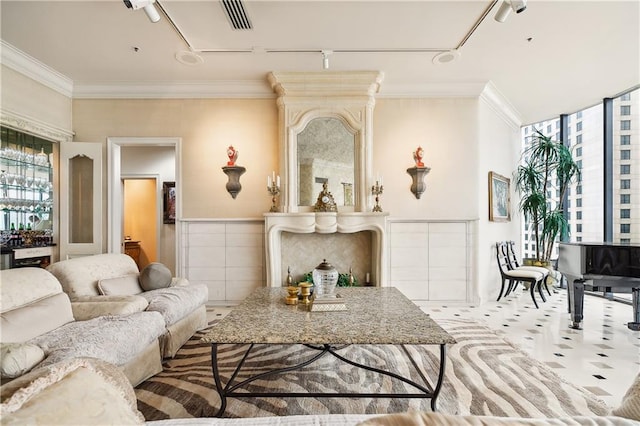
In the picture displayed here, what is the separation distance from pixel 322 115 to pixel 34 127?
3437 mm

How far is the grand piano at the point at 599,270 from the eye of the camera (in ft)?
9.99

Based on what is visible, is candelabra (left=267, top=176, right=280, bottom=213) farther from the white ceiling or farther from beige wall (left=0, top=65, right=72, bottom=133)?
beige wall (left=0, top=65, right=72, bottom=133)

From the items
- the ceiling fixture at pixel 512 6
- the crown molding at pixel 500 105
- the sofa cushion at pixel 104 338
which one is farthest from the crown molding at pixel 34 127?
the crown molding at pixel 500 105

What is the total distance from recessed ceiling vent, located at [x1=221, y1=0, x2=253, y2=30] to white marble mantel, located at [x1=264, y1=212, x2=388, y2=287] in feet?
6.88

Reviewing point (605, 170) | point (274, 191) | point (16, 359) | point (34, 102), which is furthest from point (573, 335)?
point (34, 102)

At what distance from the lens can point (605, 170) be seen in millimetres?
4949

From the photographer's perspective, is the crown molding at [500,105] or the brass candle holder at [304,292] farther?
the crown molding at [500,105]

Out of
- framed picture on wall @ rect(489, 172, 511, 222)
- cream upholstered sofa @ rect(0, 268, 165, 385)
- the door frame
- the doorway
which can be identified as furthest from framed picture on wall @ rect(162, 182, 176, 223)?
framed picture on wall @ rect(489, 172, 511, 222)

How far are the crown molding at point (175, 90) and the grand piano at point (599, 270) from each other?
4010mm

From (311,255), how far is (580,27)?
377 centimetres

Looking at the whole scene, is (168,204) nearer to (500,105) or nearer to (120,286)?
(120,286)

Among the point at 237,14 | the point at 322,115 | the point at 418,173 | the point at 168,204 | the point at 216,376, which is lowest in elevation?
the point at 216,376

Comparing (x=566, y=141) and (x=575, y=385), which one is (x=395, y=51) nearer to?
(x=575, y=385)

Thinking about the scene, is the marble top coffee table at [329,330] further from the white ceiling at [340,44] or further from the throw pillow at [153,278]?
the white ceiling at [340,44]
